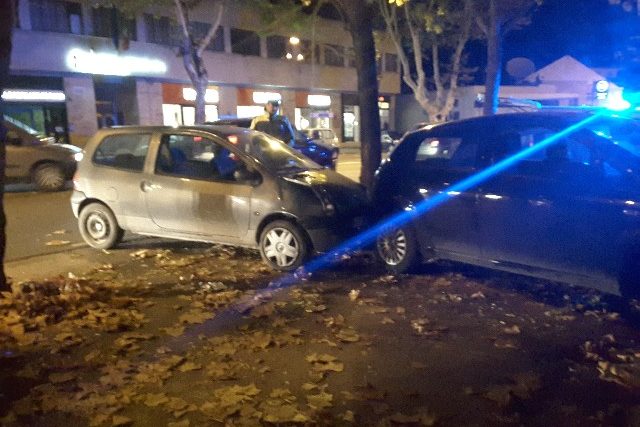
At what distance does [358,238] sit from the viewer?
23.9 ft

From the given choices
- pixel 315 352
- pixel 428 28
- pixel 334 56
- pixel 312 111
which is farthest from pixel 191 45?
pixel 315 352

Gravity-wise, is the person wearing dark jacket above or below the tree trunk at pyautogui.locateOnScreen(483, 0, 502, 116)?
below

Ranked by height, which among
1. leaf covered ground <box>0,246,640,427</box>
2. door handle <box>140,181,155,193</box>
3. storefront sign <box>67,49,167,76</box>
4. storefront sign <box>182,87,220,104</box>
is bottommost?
leaf covered ground <box>0,246,640,427</box>

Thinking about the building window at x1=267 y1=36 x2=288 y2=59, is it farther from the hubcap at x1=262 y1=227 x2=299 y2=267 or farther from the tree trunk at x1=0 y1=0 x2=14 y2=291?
the tree trunk at x1=0 y1=0 x2=14 y2=291

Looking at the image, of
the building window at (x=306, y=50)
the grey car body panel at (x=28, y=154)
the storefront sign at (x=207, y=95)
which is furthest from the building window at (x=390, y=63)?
the grey car body panel at (x=28, y=154)

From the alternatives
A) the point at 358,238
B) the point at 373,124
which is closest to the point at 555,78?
the point at 373,124

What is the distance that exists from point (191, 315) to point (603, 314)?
3.79m

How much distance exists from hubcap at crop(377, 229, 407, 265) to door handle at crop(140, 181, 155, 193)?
3.03 metres

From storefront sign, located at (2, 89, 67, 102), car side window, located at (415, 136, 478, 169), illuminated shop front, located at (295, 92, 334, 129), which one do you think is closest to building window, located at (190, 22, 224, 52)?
storefront sign, located at (2, 89, 67, 102)

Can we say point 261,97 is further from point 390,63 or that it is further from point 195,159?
point 195,159

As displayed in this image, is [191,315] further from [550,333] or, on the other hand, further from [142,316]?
[550,333]

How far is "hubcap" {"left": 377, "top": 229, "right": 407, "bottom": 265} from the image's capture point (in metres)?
6.98

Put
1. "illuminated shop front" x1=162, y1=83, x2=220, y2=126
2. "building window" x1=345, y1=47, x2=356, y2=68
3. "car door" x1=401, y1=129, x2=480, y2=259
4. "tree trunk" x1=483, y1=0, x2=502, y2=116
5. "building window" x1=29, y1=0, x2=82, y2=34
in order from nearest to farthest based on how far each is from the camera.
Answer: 1. "car door" x1=401, y1=129, x2=480, y2=259
2. "tree trunk" x1=483, y1=0, x2=502, y2=116
3. "building window" x1=29, y1=0, x2=82, y2=34
4. "illuminated shop front" x1=162, y1=83, x2=220, y2=126
5. "building window" x1=345, y1=47, x2=356, y2=68

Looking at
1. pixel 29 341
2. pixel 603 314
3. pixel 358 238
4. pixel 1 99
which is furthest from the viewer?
pixel 358 238
